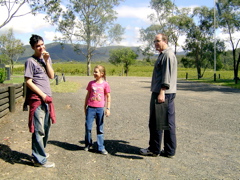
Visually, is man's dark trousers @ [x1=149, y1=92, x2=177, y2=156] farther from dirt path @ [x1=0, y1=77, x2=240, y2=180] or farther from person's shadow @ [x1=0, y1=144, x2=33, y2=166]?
person's shadow @ [x1=0, y1=144, x2=33, y2=166]

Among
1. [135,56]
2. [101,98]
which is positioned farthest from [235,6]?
[135,56]

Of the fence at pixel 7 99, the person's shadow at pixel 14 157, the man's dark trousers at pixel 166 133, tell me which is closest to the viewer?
the person's shadow at pixel 14 157

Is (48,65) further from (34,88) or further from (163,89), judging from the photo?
(163,89)

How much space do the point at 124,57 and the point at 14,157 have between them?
5146 cm

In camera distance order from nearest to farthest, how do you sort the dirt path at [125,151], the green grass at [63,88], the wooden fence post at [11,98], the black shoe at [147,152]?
the dirt path at [125,151] → the black shoe at [147,152] → the wooden fence post at [11,98] → the green grass at [63,88]

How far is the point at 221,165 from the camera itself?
4074 mm

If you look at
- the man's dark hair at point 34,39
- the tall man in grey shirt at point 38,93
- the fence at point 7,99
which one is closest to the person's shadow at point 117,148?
the tall man in grey shirt at point 38,93

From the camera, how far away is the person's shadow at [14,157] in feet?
13.7

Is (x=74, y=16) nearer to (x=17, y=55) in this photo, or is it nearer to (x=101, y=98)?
(x=17, y=55)

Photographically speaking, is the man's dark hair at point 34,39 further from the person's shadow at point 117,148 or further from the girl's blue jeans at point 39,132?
the person's shadow at point 117,148

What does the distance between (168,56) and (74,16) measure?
39472 millimetres

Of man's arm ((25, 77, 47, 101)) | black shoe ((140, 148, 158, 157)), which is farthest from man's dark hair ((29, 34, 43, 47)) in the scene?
black shoe ((140, 148, 158, 157))

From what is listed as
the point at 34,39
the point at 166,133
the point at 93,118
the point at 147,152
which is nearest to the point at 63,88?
the point at 93,118

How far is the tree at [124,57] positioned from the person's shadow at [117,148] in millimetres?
46257
